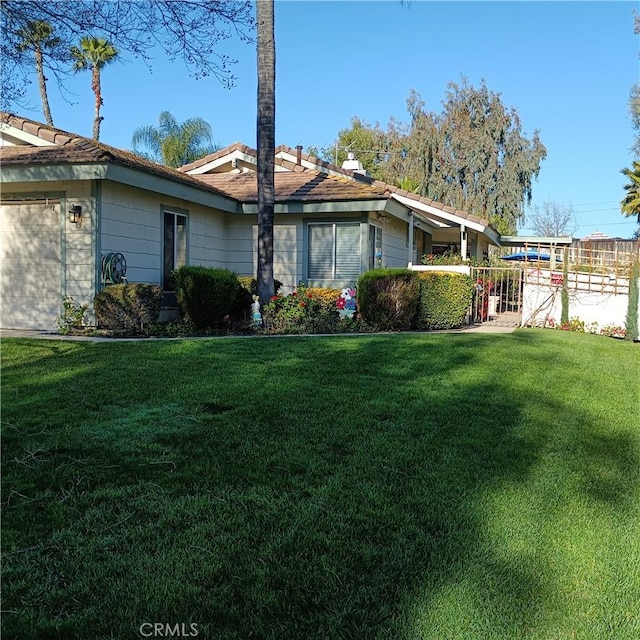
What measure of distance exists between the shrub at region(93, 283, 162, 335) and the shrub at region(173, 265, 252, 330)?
2.44ft

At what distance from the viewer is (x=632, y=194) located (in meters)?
32.9

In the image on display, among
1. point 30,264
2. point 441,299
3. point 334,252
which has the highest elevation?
point 334,252

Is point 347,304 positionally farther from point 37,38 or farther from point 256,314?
point 37,38

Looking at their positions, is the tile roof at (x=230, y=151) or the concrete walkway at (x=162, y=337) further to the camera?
the tile roof at (x=230, y=151)

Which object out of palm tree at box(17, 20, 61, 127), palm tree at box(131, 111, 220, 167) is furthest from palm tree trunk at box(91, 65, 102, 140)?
palm tree at box(17, 20, 61, 127)

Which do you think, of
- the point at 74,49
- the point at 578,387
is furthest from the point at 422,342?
the point at 74,49

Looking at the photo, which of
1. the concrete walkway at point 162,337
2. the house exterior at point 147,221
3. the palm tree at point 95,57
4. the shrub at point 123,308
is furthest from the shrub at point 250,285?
the palm tree at point 95,57

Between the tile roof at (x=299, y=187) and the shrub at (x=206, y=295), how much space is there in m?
3.47

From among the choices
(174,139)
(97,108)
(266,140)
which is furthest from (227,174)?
(174,139)

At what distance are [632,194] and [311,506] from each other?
34939 mm

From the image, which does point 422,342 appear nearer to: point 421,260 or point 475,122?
point 421,260

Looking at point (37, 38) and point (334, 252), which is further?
point (334, 252)

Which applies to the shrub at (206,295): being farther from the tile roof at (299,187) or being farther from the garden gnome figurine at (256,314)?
the tile roof at (299,187)

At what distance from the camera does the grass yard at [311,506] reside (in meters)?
2.43
